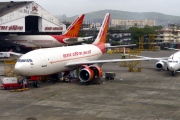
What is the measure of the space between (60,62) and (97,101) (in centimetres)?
1046

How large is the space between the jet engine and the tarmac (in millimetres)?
977

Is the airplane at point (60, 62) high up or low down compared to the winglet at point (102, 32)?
down

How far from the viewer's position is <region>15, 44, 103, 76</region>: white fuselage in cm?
3272

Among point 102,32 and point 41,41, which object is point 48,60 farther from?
point 41,41

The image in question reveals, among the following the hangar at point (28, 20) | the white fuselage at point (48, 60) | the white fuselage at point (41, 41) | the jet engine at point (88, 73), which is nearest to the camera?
the white fuselage at point (48, 60)

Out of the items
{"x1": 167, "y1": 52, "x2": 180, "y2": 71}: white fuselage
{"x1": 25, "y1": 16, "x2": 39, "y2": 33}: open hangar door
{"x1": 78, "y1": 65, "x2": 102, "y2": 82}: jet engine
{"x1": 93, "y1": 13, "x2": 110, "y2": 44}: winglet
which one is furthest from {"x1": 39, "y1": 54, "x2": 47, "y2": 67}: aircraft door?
{"x1": 25, "y1": 16, "x2": 39, "y2": 33}: open hangar door

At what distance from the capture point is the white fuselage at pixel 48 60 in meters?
32.7

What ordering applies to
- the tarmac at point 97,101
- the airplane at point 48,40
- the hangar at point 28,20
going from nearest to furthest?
the tarmac at point 97,101 → the hangar at point 28,20 → the airplane at point 48,40

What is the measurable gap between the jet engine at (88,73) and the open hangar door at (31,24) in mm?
47311

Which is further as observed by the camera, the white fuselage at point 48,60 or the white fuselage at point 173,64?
the white fuselage at point 173,64

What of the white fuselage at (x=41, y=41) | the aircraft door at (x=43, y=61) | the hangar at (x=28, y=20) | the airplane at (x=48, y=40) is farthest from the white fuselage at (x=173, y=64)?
the hangar at (x=28, y=20)

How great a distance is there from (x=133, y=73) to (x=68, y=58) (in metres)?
12.8

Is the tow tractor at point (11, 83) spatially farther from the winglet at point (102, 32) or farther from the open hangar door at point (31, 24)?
the open hangar door at point (31, 24)

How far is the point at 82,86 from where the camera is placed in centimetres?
3512
